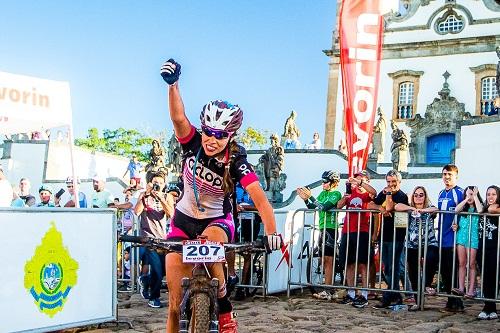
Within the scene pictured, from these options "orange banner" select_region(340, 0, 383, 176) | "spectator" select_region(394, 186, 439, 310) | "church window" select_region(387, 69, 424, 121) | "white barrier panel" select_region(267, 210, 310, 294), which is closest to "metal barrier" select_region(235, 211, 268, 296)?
"white barrier panel" select_region(267, 210, 310, 294)

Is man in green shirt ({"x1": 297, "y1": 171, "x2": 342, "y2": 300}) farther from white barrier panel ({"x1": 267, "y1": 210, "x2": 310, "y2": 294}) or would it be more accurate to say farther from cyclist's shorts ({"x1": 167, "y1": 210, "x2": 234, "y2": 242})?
cyclist's shorts ({"x1": 167, "y1": 210, "x2": 234, "y2": 242})

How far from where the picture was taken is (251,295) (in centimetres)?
1098

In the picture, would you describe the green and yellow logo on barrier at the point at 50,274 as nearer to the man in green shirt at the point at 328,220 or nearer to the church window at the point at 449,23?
the man in green shirt at the point at 328,220

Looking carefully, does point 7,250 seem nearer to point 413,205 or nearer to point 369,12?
point 413,205

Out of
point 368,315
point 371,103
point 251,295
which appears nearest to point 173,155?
point 371,103

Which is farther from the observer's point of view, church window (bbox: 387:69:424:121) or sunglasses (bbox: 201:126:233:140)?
church window (bbox: 387:69:424:121)

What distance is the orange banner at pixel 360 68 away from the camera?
1334 centimetres

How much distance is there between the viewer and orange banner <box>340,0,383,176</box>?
43.8ft

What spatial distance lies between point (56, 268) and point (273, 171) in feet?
63.1

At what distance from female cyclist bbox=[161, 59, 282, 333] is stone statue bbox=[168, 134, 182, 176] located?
22.3 meters

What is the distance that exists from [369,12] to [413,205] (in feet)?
15.1

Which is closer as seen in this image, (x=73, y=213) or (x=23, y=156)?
(x=73, y=213)

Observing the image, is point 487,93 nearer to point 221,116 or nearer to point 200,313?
point 221,116

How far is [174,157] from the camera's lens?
28875mm
